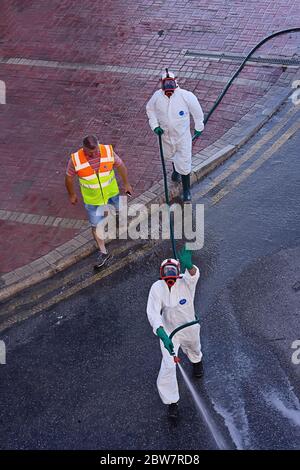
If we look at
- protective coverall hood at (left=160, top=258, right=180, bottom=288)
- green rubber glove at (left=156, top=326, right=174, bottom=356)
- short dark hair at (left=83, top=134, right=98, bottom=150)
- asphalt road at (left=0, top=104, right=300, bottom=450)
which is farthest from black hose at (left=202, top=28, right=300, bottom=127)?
Result: green rubber glove at (left=156, top=326, right=174, bottom=356)

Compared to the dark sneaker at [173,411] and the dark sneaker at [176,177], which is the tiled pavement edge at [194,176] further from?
the dark sneaker at [173,411]

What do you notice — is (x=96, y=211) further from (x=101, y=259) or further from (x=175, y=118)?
(x=175, y=118)

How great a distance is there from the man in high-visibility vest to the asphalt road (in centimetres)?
84

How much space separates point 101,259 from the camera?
8.62m

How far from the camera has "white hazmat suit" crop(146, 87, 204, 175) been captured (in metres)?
8.51

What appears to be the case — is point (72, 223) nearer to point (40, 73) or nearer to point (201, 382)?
point (201, 382)

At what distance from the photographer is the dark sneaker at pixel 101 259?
855cm

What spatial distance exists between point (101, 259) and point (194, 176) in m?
2.07

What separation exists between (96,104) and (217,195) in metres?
3.17

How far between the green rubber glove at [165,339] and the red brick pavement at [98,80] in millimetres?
3128

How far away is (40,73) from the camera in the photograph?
12.6 metres

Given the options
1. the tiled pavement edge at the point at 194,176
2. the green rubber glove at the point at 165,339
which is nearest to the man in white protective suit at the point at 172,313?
Result: the green rubber glove at the point at 165,339

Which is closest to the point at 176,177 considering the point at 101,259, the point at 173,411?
the point at 101,259

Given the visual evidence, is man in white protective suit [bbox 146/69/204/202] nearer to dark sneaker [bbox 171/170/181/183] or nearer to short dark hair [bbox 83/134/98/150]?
dark sneaker [bbox 171/170/181/183]
